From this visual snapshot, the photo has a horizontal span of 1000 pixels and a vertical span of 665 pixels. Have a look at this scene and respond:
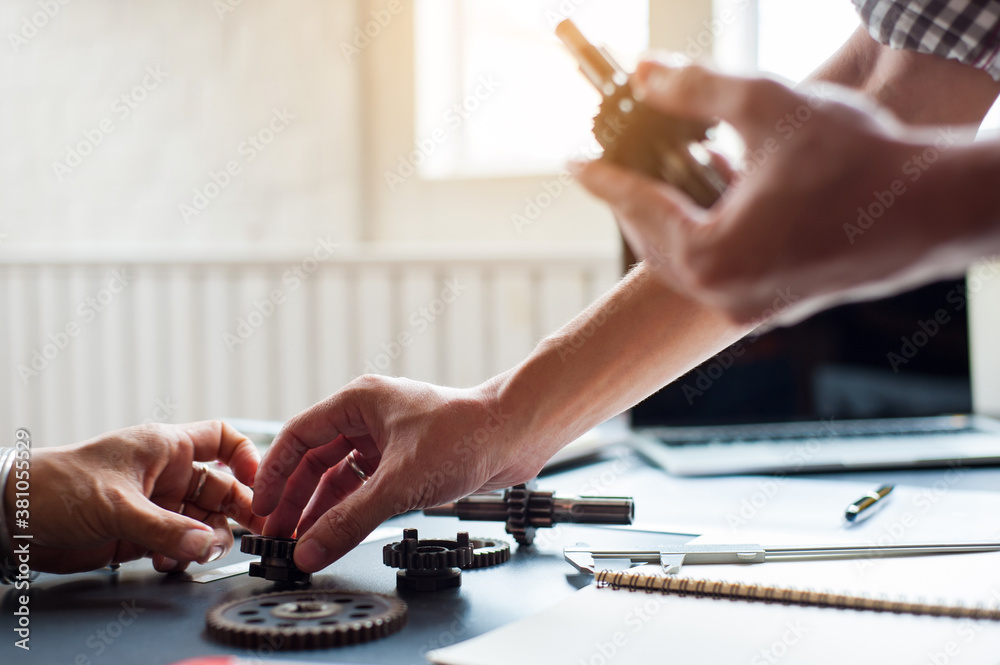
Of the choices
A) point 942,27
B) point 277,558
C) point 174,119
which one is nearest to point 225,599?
point 277,558

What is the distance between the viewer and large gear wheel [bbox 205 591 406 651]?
51 cm

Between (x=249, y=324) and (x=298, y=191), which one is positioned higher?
(x=298, y=191)

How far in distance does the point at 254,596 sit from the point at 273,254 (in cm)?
182

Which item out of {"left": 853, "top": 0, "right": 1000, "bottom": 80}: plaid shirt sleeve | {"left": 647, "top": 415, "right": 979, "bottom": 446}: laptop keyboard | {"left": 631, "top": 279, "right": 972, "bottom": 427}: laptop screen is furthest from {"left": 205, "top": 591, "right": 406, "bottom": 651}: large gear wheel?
{"left": 631, "top": 279, "right": 972, "bottom": 427}: laptop screen

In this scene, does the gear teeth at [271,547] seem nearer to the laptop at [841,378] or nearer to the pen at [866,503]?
the pen at [866,503]

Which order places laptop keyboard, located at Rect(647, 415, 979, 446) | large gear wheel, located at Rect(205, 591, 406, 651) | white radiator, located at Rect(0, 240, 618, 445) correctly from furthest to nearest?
white radiator, located at Rect(0, 240, 618, 445) < laptop keyboard, located at Rect(647, 415, 979, 446) < large gear wheel, located at Rect(205, 591, 406, 651)

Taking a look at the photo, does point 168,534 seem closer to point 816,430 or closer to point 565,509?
point 565,509

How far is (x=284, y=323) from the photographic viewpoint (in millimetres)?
2402

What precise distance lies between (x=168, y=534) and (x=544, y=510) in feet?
0.94

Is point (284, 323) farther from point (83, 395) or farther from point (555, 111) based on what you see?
point (555, 111)

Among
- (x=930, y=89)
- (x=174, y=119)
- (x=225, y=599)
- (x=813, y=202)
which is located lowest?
(x=225, y=599)

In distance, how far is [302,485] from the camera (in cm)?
81

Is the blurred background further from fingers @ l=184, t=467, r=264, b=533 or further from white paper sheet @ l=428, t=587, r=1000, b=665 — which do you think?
white paper sheet @ l=428, t=587, r=1000, b=665

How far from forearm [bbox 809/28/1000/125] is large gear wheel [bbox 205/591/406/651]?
23.7 inches
